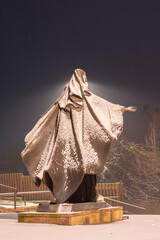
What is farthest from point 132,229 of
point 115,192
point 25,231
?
point 115,192

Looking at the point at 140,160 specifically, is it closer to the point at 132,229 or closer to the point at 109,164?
the point at 109,164

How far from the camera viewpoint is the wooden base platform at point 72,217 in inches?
151

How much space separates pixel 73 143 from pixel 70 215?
937 mm

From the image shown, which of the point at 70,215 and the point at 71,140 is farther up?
the point at 71,140

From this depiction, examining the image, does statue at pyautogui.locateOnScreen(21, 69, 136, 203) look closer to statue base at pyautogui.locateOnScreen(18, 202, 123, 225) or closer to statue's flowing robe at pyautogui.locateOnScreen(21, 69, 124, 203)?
statue's flowing robe at pyautogui.locateOnScreen(21, 69, 124, 203)

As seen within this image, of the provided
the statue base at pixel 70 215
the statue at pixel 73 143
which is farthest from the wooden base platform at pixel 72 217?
the statue at pixel 73 143

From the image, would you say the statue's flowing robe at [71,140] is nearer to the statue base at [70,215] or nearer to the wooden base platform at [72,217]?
the statue base at [70,215]

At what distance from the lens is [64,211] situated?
159 inches

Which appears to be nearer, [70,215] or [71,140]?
[70,215]

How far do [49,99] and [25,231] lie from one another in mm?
19204

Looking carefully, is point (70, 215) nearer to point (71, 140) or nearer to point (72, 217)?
point (72, 217)

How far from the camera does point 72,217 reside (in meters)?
3.82

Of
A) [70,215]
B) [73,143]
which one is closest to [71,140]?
[73,143]

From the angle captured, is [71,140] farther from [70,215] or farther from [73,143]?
[70,215]
